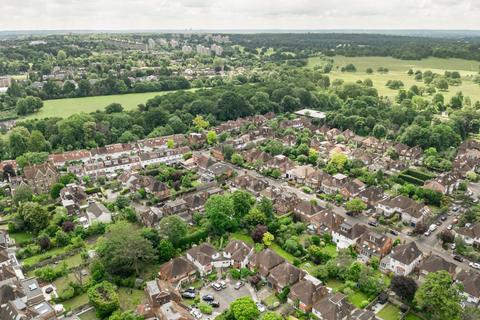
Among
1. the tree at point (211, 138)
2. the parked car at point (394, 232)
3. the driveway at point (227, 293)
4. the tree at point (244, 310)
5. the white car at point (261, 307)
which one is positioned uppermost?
the tree at point (211, 138)

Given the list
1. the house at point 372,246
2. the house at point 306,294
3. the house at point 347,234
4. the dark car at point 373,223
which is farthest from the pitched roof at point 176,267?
the dark car at point 373,223

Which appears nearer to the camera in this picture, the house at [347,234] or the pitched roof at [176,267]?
the pitched roof at [176,267]

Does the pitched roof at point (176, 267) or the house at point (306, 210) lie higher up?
the house at point (306, 210)

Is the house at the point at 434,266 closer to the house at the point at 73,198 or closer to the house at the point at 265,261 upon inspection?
the house at the point at 265,261

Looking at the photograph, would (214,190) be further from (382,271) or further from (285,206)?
(382,271)

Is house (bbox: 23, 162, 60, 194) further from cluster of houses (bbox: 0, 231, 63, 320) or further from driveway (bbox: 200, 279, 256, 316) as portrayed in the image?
driveway (bbox: 200, 279, 256, 316)

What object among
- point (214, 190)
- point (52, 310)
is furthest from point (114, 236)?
point (214, 190)
